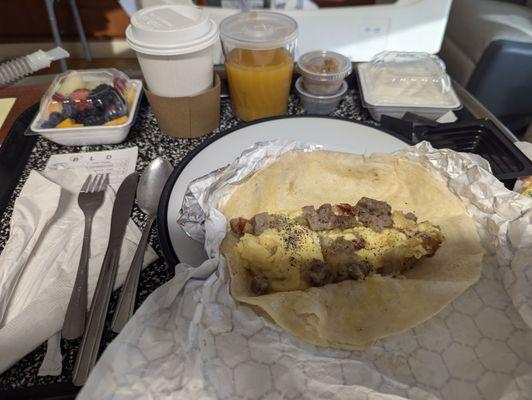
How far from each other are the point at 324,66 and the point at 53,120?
2.69ft

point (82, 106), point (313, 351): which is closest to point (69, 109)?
point (82, 106)

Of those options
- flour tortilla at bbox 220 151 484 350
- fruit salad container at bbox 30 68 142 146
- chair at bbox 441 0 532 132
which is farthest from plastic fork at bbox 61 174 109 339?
chair at bbox 441 0 532 132

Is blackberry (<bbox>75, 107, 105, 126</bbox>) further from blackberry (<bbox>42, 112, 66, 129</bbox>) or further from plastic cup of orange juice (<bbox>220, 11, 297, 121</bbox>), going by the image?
plastic cup of orange juice (<bbox>220, 11, 297, 121</bbox>)

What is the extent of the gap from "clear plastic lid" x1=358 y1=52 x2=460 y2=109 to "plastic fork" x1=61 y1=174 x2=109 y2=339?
2.71 feet

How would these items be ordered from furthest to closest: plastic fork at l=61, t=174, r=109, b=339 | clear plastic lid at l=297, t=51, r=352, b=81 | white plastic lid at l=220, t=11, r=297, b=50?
clear plastic lid at l=297, t=51, r=352, b=81, white plastic lid at l=220, t=11, r=297, b=50, plastic fork at l=61, t=174, r=109, b=339

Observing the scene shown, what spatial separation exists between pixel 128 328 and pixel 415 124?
91 cm

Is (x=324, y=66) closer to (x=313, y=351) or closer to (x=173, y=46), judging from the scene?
(x=173, y=46)

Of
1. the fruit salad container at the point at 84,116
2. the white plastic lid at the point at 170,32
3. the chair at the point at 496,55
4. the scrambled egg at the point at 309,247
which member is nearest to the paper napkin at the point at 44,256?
the fruit salad container at the point at 84,116

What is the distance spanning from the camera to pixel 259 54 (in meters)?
1.05

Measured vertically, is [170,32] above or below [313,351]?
above

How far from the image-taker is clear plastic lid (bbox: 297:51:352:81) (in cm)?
112

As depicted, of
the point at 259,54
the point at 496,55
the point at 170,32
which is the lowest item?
the point at 496,55

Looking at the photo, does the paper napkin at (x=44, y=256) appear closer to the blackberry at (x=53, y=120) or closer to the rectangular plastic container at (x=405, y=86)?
the blackberry at (x=53, y=120)

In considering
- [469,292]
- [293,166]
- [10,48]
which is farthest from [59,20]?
[469,292]
